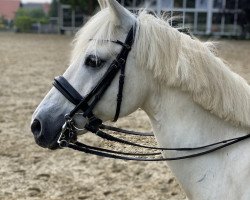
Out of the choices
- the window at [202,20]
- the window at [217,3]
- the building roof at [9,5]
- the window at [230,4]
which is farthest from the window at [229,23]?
the building roof at [9,5]

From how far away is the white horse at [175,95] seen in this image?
2.62 m

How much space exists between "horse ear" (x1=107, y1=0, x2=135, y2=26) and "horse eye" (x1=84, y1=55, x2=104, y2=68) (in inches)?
9.8

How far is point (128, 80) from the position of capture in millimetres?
2682

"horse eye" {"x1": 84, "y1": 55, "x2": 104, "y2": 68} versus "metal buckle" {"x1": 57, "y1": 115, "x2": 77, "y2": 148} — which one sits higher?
"horse eye" {"x1": 84, "y1": 55, "x2": 104, "y2": 68}

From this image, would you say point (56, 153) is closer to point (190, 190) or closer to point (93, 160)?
point (93, 160)

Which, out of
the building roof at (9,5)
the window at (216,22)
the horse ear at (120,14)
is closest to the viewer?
the horse ear at (120,14)

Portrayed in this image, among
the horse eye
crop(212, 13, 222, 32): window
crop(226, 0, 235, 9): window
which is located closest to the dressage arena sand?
the horse eye

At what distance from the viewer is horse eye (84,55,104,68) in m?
2.67

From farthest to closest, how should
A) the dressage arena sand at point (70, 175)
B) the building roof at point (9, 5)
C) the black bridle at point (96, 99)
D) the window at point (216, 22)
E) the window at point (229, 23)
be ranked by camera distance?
the building roof at point (9, 5)
the window at point (216, 22)
the window at point (229, 23)
the dressage arena sand at point (70, 175)
the black bridle at point (96, 99)

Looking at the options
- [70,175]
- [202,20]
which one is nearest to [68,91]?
[70,175]

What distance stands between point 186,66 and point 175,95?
20 cm

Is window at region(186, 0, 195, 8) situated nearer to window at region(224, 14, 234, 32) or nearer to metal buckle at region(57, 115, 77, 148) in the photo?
window at region(224, 14, 234, 32)

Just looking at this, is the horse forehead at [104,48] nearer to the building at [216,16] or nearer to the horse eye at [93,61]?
the horse eye at [93,61]

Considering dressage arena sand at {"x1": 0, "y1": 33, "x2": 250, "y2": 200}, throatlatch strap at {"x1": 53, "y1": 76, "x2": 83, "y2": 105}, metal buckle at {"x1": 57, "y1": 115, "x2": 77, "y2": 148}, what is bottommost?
dressage arena sand at {"x1": 0, "y1": 33, "x2": 250, "y2": 200}
